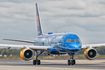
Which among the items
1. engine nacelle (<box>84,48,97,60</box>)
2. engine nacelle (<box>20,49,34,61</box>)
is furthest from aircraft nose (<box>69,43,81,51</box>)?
A: engine nacelle (<box>20,49,34,61</box>)

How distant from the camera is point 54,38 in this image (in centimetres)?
4884

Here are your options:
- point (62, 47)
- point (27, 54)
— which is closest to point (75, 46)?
point (62, 47)

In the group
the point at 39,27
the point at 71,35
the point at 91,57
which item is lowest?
the point at 91,57

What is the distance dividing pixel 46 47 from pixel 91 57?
23.8 feet

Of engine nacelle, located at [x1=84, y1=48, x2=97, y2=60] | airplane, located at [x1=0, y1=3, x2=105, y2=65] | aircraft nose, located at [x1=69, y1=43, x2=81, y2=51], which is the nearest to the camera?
aircraft nose, located at [x1=69, y1=43, x2=81, y2=51]

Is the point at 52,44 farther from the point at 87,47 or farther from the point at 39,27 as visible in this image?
the point at 39,27

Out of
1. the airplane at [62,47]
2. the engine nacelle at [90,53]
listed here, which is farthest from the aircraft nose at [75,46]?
the engine nacelle at [90,53]

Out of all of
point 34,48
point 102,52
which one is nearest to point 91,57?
point 34,48

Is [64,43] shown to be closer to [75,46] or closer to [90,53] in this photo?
[75,46]

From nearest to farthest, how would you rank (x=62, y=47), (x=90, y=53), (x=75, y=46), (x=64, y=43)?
1. (x=75, y=46)
2. (x=64, y=43)
3. (x=62, y=47)
4. (x=90, y=53)

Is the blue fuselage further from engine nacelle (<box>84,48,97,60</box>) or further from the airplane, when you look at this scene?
engine nacelle (<box>84,48,97,60</box>)

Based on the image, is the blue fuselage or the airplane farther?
the airplane

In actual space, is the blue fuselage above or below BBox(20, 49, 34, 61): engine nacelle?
above

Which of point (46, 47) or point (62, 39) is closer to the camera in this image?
point (62, 39)
